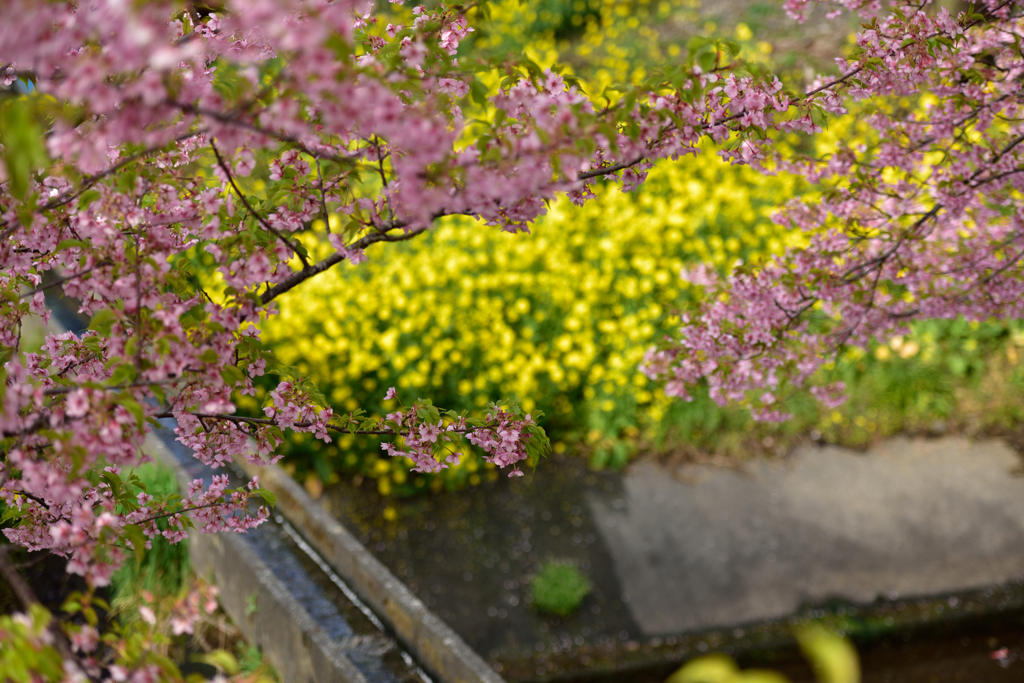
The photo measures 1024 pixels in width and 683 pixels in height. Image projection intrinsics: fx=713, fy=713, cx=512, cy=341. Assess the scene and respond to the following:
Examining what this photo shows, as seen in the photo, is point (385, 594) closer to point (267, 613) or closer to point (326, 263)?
point (267, 613)

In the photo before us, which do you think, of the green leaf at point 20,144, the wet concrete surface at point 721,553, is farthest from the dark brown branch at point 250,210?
the wet concrete surface at point 721,553

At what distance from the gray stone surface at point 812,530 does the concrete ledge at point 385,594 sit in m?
1.51

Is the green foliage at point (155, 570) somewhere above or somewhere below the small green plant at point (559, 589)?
above

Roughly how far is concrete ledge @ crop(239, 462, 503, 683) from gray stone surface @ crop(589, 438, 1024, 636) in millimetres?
1511

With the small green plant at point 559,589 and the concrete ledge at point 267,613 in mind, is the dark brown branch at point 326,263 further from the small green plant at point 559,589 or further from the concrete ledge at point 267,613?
the small green plant at point 559,589

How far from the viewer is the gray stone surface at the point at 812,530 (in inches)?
153

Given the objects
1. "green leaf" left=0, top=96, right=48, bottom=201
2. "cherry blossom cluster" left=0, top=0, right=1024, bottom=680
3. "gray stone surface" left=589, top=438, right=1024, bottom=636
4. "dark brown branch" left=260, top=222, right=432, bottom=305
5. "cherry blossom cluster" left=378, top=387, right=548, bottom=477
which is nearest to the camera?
"green leaf" left=0, top=96, right=48, bottom=201

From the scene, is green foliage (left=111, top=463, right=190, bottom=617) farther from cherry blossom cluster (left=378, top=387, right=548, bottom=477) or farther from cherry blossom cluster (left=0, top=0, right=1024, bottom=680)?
cherry blossom cluster (left=378, top=387, right=548, bottom=477)

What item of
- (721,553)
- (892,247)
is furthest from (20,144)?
(721,553)

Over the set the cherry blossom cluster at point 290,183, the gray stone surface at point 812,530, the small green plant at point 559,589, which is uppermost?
the cherry blossom cluster at point 290,183

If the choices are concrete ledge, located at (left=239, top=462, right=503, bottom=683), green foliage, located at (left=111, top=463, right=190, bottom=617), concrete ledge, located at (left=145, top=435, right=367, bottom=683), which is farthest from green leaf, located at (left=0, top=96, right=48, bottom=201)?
green foliage, located at (left=111, top=463, right=190, bottom=617)

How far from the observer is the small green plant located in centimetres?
380

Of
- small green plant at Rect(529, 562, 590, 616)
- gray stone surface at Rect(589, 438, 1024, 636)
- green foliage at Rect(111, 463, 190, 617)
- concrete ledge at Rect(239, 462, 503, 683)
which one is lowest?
gray stone surface at Rect(589, 438, 1024, 636)

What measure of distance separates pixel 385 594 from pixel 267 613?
456 mm
